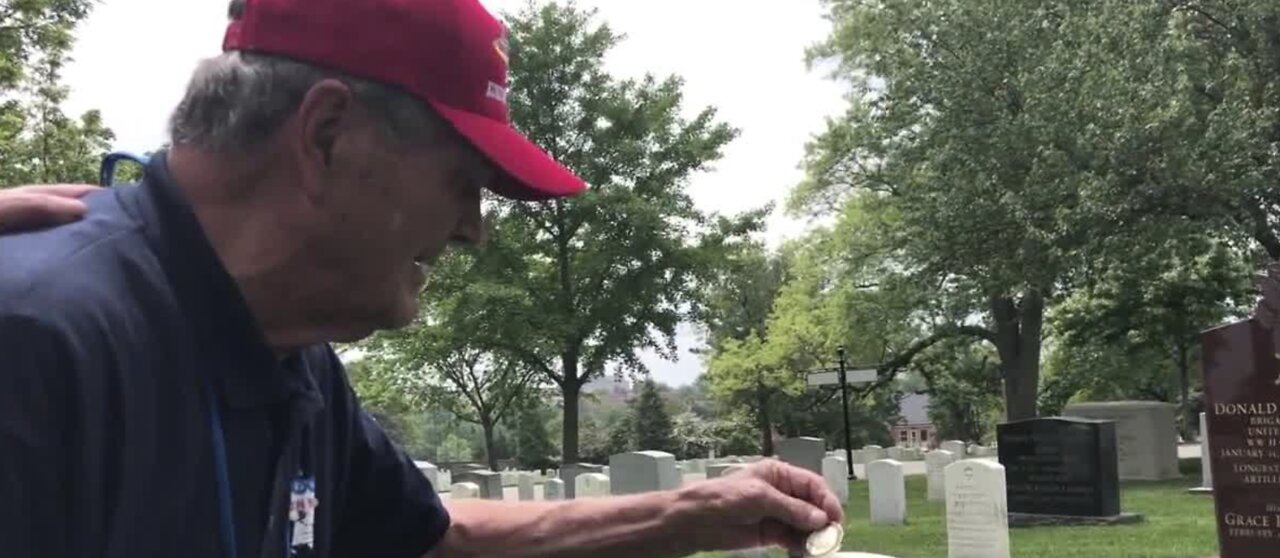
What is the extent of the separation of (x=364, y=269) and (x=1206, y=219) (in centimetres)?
2224

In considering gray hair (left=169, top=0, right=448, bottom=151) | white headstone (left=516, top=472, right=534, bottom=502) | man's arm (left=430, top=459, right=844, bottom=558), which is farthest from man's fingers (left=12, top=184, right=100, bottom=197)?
white headstone (left=516, top=472, right=534, bottom=502)

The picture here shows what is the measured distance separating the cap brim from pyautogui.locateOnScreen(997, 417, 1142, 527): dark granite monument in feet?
50.3

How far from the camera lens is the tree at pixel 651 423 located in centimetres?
5256

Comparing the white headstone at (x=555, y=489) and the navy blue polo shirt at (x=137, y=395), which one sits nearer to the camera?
the navy blue polo shirt at (x=137, y=395)

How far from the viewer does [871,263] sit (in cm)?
3159

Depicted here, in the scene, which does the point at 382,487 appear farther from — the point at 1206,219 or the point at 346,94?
the point at 1206,219

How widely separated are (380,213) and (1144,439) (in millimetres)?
27648

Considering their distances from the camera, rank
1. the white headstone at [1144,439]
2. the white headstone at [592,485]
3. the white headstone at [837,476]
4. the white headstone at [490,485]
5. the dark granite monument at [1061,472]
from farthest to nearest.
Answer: the white headstone at [1144,439], the white headstone at [490,485], the white headstone at [837,476], the white headstone at [592,485], the dark granite monument at [1061,472]

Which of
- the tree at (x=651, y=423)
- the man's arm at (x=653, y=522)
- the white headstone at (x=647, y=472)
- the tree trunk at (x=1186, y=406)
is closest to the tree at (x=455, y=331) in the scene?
the white headstone at (x=647, y=472)

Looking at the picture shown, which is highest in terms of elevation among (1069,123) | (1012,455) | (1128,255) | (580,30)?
(580,30)

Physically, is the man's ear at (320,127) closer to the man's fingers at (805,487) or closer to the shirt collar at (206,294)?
the shirt collar at (206,294)

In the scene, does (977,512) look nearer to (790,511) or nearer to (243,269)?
(790,511)

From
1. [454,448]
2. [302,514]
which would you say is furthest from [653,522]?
[454,448]

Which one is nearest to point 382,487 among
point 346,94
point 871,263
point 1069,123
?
point 346,94
